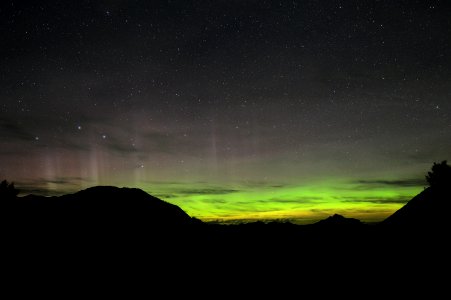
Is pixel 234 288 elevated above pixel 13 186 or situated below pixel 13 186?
below

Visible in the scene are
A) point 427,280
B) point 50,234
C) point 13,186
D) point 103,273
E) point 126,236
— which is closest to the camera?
point 427,280

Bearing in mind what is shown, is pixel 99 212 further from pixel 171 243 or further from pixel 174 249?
pixel 174 249

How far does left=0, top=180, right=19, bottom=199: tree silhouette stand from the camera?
50141 mm

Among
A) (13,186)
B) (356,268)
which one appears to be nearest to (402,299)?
(356,268)

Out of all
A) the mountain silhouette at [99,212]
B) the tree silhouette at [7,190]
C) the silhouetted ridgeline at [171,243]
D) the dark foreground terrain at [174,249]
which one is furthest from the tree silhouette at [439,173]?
the tree silhouette at [7,190]

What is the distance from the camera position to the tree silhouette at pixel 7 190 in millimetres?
50141

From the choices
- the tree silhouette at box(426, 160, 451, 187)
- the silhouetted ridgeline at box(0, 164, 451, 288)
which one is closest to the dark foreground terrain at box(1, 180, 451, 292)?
the silhouetted ridgeline at box(0, 164, 451, 288)

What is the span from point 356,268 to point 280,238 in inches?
1496

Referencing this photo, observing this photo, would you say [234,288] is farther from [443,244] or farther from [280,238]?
[280,238]

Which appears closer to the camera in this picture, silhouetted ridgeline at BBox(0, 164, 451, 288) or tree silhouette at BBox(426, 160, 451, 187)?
silhouetted ridgeline at BBox(0, 164, 451, 288)

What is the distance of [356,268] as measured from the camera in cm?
3650

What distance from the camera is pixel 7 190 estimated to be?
5166 cm

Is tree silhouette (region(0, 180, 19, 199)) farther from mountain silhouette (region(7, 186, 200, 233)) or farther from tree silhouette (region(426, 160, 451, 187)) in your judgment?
tree silhouette (region(426, 160, 451, 187))

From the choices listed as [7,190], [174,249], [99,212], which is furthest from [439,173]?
[7,190]
